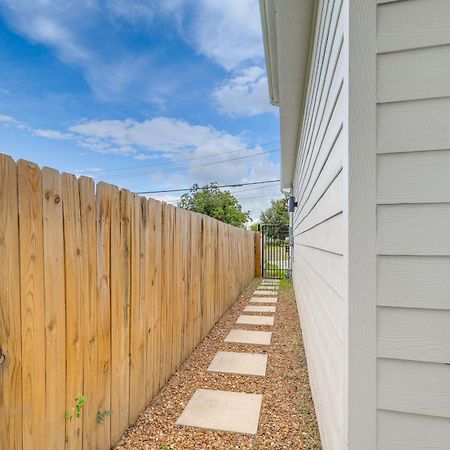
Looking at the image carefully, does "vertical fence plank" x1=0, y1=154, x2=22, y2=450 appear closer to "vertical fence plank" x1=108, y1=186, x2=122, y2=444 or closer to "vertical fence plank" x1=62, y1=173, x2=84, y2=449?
"vertical fence plank" x1=62, y1=173, x2=84, y2=449

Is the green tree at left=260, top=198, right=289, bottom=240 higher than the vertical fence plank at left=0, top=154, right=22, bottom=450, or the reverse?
the green tree at left=260, top=198, right=289, bottom=240

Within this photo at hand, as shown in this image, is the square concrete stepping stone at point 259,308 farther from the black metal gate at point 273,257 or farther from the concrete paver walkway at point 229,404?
the black metal gate at point 273,257

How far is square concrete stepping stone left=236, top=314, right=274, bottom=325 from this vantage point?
4.94 metres

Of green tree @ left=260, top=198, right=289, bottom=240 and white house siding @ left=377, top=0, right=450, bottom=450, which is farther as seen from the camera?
green tree @ left=260, top=198, right=289, bottom=240

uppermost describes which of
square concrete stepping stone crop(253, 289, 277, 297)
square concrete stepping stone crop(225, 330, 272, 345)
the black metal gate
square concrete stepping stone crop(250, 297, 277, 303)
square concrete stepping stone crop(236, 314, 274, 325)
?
the black metal gate

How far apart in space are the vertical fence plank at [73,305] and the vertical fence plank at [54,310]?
3 cm

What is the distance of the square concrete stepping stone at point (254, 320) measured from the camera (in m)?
4.94

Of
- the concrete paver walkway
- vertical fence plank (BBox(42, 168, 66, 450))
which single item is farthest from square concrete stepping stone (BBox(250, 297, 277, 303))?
vertical fence plank (BBox(42, 168, 66, 450))

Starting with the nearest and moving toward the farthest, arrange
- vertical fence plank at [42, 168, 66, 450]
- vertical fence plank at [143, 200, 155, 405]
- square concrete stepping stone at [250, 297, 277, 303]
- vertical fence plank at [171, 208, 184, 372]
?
vertical fence plank at [42, 168, 66, 450]
vertical fence plank at [143, 200, 155, 405]
vertical fence plank at [171, 208, 184, 372]
square concrete stepping stone at [250, 297, 277, 303]

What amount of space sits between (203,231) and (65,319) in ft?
8.87

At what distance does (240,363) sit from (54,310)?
233 centimetres

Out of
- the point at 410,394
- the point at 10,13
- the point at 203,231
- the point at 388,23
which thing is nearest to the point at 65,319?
the point at 410,394

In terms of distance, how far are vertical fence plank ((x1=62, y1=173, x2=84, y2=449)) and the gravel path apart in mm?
510

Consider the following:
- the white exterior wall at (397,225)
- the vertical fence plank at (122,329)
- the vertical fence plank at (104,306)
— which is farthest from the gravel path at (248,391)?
the white exterior wall at (397,225)
